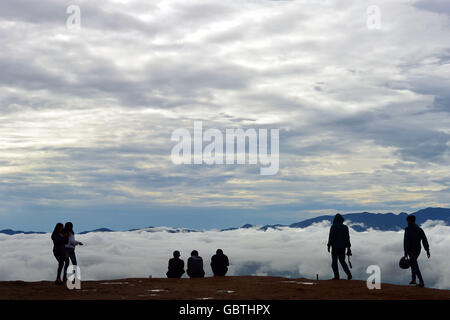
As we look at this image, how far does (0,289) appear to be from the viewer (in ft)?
60.9

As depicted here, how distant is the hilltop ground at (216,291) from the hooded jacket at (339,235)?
1.47 meters

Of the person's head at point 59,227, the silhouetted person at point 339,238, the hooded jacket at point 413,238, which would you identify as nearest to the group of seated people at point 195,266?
the person's head at point 59,227

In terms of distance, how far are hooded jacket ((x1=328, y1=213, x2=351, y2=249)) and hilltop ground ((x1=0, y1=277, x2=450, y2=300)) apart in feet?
4.82

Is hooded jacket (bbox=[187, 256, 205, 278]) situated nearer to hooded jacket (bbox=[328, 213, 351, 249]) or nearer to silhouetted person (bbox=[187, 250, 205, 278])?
silhouetted person (bbox=[187, 250, 205, 278])

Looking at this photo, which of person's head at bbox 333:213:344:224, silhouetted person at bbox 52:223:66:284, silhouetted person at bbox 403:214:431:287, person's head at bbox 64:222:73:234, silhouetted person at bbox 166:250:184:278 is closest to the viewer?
silhouetted person at bbox 403:214:431:287

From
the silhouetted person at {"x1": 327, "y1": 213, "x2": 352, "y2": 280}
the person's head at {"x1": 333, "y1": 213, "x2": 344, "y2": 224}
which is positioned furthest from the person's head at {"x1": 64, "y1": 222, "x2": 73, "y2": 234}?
the person's head at {"x1": 333, "y1": 213, "x2": 344, "y2": 224}

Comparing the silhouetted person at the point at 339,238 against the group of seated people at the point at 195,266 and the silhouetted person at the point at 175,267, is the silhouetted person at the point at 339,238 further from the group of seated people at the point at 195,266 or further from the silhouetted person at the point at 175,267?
the silhouetted person at the point at 175,267

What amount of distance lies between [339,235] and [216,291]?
5.33m

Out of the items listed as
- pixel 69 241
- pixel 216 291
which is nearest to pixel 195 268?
pixel 216 291

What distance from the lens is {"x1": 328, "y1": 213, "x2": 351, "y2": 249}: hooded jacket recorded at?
1914cm
